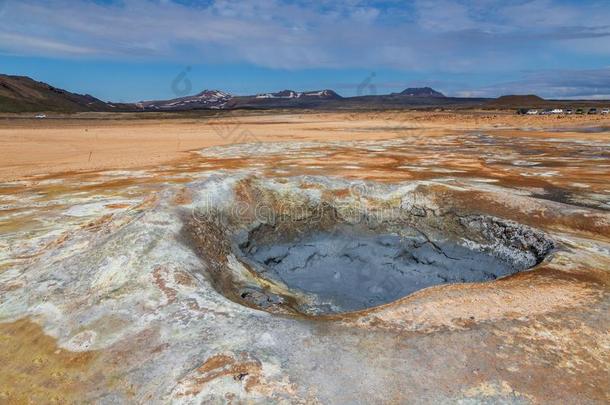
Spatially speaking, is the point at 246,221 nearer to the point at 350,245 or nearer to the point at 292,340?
the point at 350,245

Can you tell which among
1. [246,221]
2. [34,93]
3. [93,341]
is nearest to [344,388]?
[93,341]

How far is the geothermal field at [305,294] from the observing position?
11.8 ft

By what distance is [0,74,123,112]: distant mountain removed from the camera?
116m

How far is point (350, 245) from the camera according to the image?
30.0 ft

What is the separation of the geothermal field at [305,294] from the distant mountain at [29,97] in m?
123

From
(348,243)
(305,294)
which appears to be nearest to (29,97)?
(348,243)

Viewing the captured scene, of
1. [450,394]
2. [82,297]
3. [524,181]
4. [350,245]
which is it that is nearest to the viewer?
[450,394]

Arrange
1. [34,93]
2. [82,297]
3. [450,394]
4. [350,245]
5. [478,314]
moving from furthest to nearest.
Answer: [34,93], [350,245], [82,297], [478,314], [450,394]

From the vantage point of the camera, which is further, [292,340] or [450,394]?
[292,340]

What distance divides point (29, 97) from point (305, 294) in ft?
497

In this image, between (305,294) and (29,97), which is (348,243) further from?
(29,97)

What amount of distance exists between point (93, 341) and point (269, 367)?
1808 millimetres

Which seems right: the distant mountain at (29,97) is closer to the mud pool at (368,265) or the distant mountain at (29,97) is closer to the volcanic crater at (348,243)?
the volcanic crater at (348,243)

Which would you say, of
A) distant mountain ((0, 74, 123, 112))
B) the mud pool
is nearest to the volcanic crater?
the mud pool
